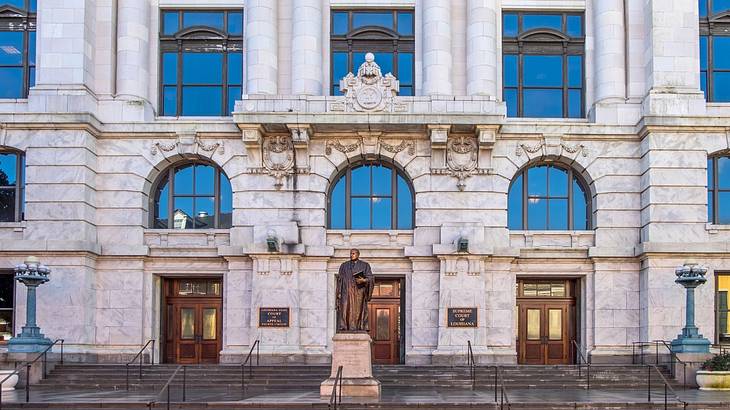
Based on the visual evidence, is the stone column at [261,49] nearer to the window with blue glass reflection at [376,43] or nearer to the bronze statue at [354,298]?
the window with blue glass reflection at [376,43]

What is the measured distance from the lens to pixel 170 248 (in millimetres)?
34812

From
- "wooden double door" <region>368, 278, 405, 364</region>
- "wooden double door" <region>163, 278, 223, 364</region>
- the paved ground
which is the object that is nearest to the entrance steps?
the paved ground

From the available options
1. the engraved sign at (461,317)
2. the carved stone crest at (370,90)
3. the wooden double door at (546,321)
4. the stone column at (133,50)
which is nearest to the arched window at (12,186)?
the stone column at (133,50)

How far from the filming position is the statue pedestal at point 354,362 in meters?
25.2

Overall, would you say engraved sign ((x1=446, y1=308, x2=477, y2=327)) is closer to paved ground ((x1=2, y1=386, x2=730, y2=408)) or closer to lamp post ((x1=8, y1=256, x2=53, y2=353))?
paved ground ((x1=2, y1=386, x2=730, y2=408))

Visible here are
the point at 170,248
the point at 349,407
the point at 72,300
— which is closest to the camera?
the point at 349,407

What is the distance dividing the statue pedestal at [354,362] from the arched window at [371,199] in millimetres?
10280

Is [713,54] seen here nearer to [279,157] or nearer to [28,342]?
[279,157]

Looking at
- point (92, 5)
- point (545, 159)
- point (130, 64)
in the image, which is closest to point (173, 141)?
point (130, 64)

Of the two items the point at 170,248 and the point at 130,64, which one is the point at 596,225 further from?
the point at 130,64

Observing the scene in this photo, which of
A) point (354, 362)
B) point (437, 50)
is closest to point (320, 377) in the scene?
point (354, 362)

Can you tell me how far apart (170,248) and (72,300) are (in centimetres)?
375

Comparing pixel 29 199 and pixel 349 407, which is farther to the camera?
pixel 29 199

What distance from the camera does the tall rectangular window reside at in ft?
110
